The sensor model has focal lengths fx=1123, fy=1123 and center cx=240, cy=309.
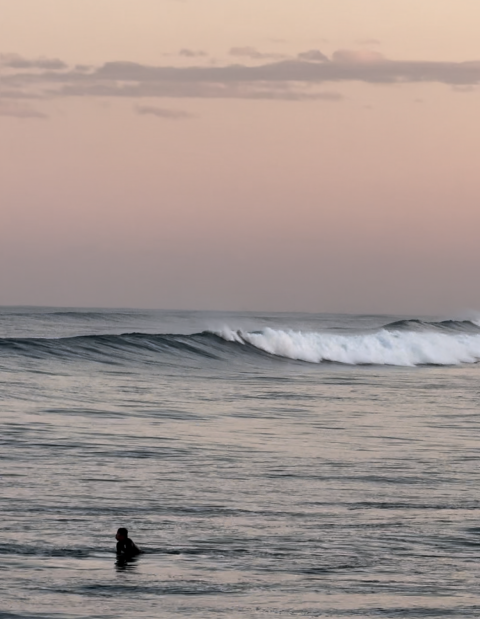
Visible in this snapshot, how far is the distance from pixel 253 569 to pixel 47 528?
2849 millimetres

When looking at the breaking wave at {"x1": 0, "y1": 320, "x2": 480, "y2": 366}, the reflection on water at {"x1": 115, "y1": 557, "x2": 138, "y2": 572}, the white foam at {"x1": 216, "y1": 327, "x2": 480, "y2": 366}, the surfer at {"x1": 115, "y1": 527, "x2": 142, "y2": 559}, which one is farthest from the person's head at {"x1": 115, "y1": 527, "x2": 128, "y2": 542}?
the white foam at {"x1": 216, "y1": 327, "x2": 480, "y2": 366}

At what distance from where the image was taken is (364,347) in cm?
5428

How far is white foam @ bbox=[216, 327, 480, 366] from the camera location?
168ft

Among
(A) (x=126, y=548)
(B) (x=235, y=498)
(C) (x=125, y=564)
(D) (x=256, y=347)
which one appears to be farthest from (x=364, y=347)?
(C) (x=125, y=564)

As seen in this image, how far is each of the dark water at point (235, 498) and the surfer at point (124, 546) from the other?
113mm

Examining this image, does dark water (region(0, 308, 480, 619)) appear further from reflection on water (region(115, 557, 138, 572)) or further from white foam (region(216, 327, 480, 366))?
white foam (region(216, 327, 480, 366))

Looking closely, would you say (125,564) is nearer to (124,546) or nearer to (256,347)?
(124,546)

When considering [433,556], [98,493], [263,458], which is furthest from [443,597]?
[263,458]

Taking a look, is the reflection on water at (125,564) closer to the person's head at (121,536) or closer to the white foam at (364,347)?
the person's head at (121,536)

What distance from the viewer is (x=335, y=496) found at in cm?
1642

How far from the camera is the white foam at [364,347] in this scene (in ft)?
168

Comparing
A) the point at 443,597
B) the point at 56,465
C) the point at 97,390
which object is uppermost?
the point at 97,390

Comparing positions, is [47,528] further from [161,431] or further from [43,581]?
[161,431]

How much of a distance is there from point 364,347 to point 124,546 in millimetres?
42363
